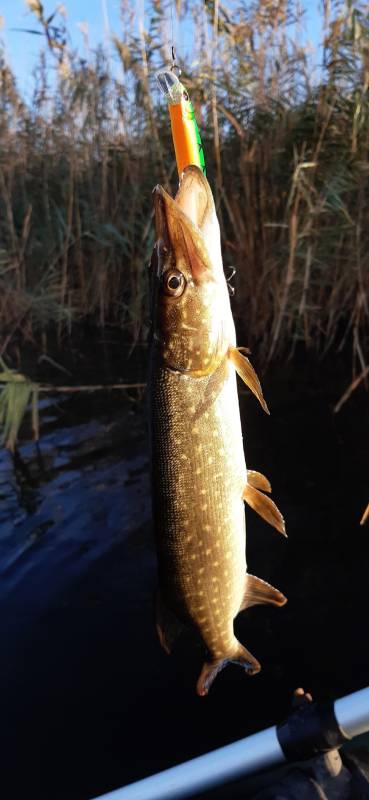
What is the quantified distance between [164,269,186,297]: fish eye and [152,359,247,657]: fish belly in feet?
0.55

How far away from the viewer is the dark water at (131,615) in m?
2.12

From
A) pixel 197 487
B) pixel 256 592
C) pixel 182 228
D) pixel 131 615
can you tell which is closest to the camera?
pixel 182 228

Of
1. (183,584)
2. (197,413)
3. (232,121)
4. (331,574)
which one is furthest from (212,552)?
(232,121)

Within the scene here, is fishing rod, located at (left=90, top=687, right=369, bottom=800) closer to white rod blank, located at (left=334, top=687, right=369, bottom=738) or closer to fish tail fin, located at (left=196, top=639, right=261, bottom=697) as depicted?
white rod blank, located at (left=334, top=687, right=369, bottom=738)

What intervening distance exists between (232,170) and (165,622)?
440 centimetres

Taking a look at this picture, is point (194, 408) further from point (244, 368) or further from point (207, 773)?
point (207, 773)

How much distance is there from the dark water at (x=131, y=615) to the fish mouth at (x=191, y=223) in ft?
5.68

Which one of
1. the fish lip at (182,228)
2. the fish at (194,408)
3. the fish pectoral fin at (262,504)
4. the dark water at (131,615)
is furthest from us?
the dark water at (131,615)

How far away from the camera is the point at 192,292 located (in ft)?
4.14

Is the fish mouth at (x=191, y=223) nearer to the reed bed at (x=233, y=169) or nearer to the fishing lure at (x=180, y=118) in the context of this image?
the fishing lure at (x=180, y=118)

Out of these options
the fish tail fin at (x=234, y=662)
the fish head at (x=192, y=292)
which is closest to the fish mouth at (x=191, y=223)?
the fish head at (x=192, y=292)

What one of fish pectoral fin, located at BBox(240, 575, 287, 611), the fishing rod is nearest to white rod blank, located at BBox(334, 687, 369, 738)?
the fishing rod

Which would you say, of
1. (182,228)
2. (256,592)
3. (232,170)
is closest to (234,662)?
(256,592)

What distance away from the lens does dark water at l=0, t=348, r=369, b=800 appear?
2.12 metres
